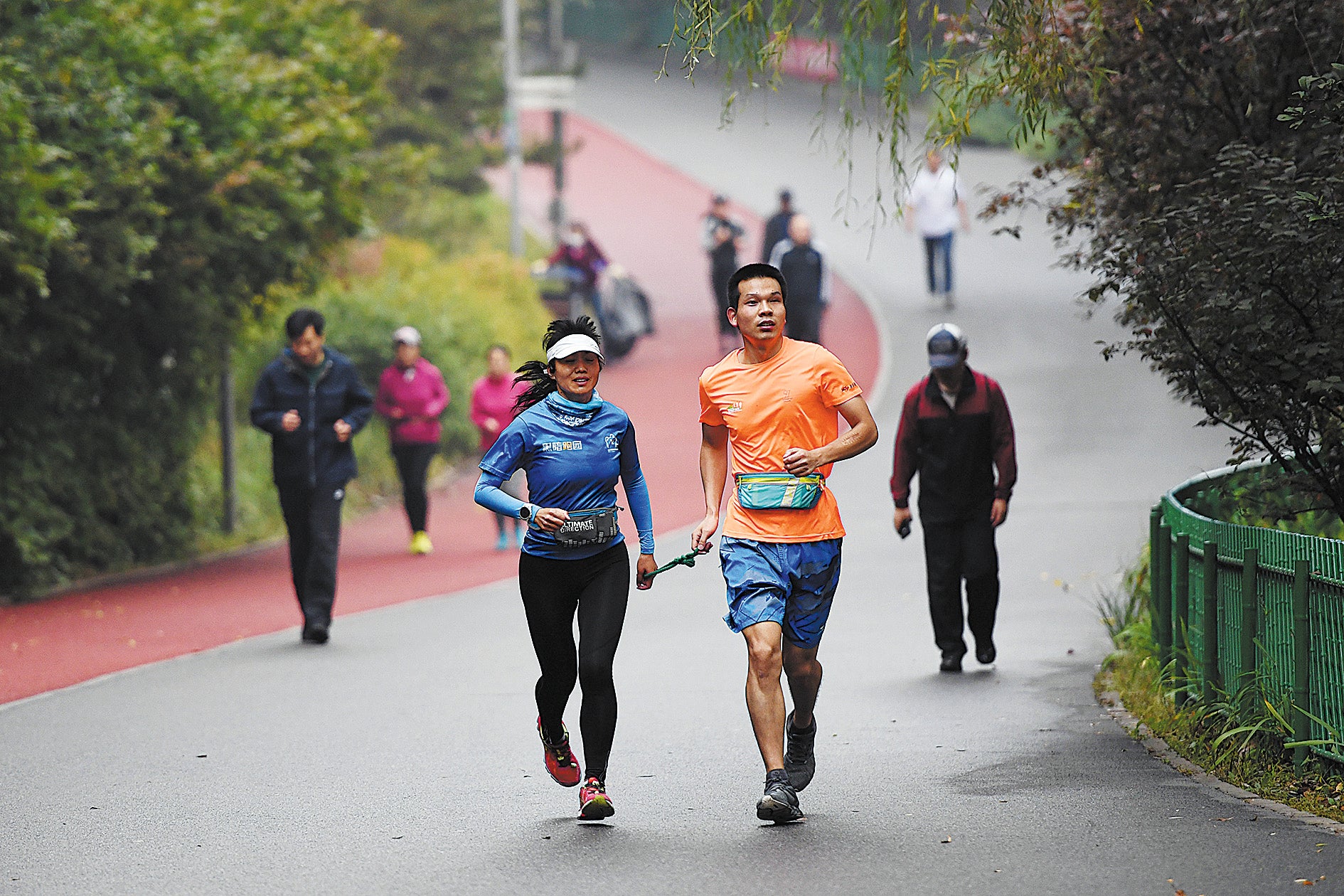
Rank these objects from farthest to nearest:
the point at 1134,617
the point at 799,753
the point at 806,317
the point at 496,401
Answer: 1. the point at 806,317
2. the point at 496,401
3. the point at 1134,617
4. the point at 799,753

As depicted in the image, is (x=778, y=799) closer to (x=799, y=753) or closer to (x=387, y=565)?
(x=799, y=753)

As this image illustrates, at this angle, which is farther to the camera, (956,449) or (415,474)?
(415,474)

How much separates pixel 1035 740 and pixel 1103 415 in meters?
13.3

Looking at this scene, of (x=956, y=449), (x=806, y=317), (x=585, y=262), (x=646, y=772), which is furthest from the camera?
(x=585, y=262)

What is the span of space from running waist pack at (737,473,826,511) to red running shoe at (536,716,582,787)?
1146 mm

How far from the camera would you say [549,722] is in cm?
692

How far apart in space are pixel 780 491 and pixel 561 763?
1343 mm

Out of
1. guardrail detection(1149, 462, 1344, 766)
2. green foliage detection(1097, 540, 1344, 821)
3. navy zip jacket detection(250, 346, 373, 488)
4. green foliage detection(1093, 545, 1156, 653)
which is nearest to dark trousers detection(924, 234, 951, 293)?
green foliage detection(1093, 545, 1156, 653)

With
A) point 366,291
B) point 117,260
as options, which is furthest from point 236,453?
point 117,260

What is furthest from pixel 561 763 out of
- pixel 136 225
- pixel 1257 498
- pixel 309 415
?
pixel 136 225

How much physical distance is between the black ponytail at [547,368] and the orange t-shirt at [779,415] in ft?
1.72

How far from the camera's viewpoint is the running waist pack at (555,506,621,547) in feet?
22.1

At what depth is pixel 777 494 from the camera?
22.1 ft

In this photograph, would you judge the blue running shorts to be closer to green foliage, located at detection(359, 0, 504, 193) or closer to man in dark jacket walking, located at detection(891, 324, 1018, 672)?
man in dark jacket walking, located at detection(891, 324, 1018, 672)
